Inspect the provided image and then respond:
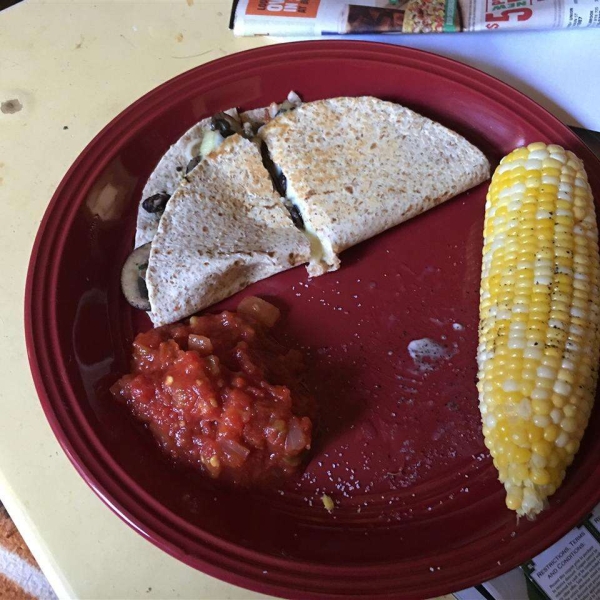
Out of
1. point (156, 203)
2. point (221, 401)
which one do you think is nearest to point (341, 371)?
point (221, 401)

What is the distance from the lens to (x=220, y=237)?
156 cm

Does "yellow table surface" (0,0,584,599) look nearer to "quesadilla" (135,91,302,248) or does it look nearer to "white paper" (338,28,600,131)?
"quesadilla" (135,91,302,248)

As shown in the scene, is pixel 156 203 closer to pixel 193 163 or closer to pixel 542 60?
pixel 193 163

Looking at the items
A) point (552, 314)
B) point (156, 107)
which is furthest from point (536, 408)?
point (156, 107)

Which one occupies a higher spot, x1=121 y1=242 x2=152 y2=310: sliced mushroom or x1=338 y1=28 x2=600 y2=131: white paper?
x1=338 y1=28 x2=600 y2=131: white paper

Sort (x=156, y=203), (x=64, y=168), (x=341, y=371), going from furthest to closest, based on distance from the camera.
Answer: (x=64, y=168) < (x=156, y=203) < (x=341, y=371)

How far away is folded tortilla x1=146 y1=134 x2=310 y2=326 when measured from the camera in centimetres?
151

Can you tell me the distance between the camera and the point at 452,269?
158 cm

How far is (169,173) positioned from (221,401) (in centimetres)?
74

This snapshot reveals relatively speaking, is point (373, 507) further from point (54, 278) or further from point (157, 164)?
point (157, 164)

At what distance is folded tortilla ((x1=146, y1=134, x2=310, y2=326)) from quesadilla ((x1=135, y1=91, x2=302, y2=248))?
0.06 metres

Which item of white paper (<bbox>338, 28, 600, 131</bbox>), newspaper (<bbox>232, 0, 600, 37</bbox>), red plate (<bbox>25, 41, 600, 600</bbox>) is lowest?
red plate (<bbox>25, 41, 600, 600</bbox>)

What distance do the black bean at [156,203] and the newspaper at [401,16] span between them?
77 cm

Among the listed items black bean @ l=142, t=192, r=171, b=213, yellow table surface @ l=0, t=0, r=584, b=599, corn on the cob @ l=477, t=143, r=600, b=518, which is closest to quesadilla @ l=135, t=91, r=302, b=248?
black bean @ l=142, t=192, r=171, b=213
